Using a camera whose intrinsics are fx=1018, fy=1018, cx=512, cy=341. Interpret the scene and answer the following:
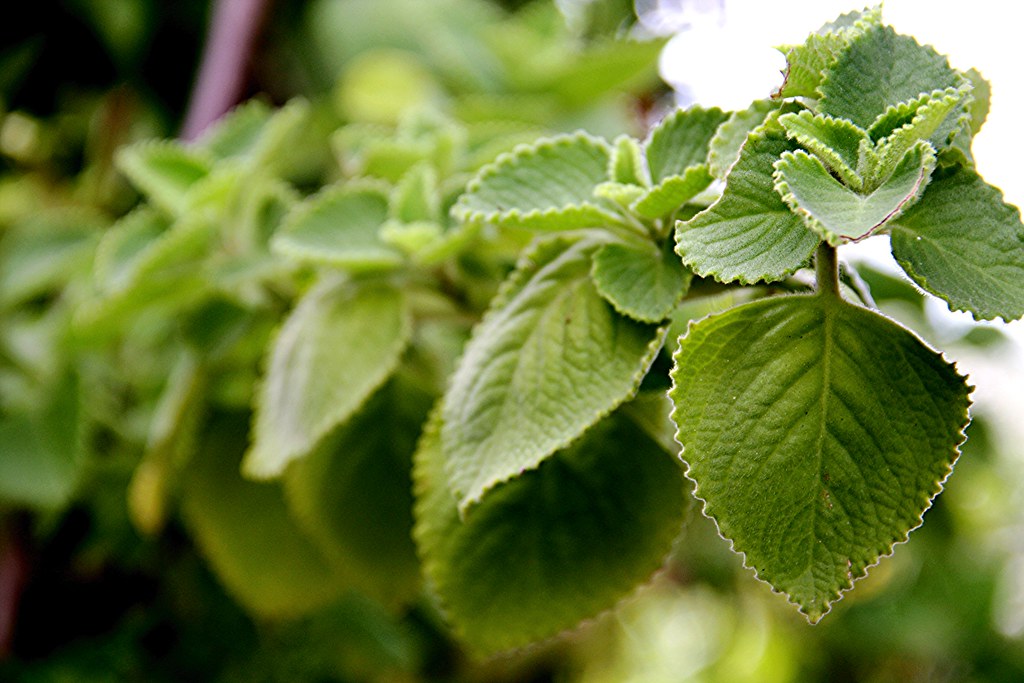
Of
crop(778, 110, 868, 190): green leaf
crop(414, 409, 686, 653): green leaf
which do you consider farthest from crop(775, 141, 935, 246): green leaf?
crop(414, 409, 686, 653): green leaf

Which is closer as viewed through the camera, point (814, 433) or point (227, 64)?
point (814, 433)

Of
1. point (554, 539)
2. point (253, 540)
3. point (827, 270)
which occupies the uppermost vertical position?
point (827, 270)

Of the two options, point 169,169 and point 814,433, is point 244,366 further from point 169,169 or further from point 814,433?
point 814,433

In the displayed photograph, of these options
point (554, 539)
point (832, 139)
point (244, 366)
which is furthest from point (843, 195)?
point (244, 366)

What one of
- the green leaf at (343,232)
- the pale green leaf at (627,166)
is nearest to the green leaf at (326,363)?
the green leaf at (343,232)

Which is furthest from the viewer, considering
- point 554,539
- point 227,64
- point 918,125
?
point 227,64

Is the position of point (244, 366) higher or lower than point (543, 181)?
lower

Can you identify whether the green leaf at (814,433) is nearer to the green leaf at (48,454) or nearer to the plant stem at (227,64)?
the green leaf at (48,454)
